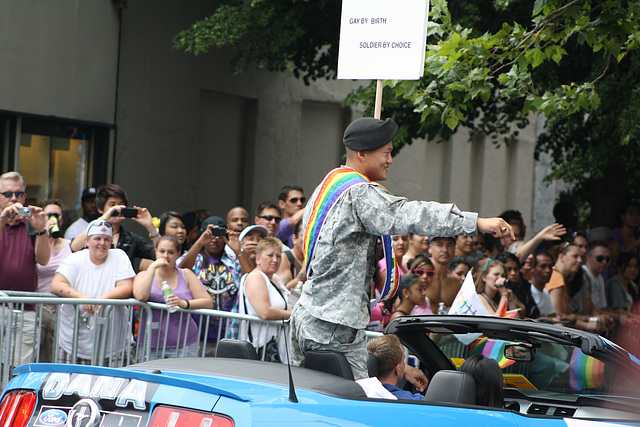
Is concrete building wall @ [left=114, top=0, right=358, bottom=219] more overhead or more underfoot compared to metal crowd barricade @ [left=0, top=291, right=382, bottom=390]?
more overhead

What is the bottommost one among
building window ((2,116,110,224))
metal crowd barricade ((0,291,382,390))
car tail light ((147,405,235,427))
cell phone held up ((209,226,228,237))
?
metal crowd barricade ((0,291,382,390))

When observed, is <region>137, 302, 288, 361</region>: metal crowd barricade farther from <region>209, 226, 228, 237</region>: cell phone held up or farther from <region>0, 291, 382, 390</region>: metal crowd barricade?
<region>209, 226, 228, 237</region>: cell phone held up

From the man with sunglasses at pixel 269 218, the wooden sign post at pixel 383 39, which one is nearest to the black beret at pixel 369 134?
the wooden sign post at pixel 383 39

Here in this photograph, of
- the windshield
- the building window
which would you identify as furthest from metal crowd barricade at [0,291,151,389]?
the building window

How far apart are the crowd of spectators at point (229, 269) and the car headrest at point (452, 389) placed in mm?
1995

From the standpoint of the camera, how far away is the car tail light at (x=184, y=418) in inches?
109

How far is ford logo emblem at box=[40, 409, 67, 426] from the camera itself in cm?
296

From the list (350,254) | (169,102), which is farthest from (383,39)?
(169,102)

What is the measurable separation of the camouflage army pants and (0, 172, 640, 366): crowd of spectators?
1651 mm

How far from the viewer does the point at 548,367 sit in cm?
568

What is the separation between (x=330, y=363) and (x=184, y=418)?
863 millimetres

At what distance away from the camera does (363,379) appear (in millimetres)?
3717

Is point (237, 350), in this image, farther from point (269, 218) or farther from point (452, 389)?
point (269, 218)

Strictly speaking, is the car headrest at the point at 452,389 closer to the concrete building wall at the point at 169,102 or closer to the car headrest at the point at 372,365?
the car headrest at the point at 372,365
